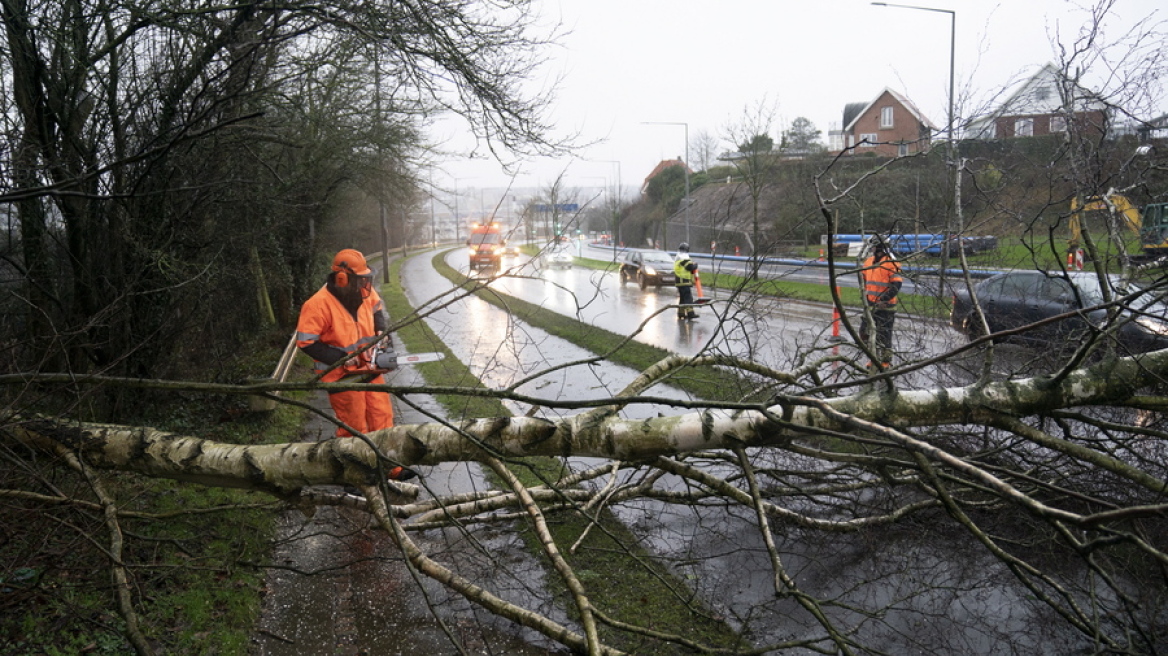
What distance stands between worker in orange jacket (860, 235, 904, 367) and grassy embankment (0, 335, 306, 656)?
365cm

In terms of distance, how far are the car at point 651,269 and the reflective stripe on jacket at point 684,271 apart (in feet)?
28.4

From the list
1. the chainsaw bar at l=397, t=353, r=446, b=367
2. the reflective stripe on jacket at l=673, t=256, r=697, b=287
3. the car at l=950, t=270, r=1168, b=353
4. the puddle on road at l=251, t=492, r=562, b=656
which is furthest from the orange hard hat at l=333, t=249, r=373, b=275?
the reflective stripe on jacket at l=673, t=256, r=697, b=287

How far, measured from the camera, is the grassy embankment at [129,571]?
11.3ft

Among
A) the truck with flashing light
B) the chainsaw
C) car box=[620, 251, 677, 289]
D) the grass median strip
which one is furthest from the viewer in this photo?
car box=[620, 251, 677, 289]

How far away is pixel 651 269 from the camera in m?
25.4

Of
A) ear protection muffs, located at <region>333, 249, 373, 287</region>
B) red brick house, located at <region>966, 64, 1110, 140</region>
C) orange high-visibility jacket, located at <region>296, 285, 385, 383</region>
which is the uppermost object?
red brick house, located at <region>966, 64, 1110, 140</region>

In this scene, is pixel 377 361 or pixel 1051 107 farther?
pixel 1051 107

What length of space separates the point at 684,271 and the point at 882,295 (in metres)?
9.12

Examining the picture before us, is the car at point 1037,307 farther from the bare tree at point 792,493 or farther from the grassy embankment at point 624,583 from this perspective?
the grassy embankment at point 624,583

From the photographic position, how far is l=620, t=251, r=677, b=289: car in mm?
25188

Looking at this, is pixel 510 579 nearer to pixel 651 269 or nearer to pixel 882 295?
pixel 882 295

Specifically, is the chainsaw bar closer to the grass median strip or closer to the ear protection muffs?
the ear protection muffs

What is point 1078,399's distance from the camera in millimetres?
3592

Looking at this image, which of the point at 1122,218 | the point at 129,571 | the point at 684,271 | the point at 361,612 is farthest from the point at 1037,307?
the point at 129,571
